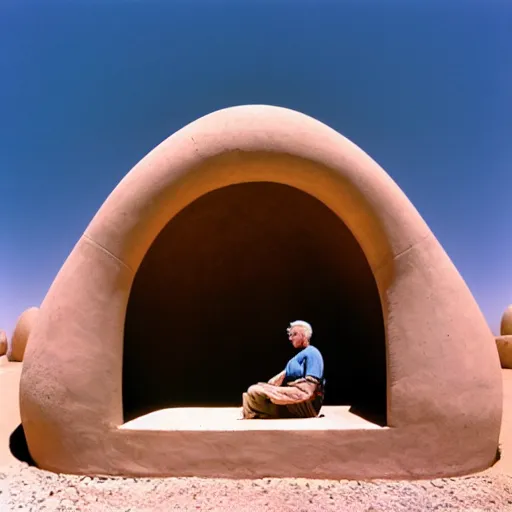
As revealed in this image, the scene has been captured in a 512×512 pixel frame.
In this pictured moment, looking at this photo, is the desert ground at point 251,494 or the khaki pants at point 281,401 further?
the khaki pants at point 281,401

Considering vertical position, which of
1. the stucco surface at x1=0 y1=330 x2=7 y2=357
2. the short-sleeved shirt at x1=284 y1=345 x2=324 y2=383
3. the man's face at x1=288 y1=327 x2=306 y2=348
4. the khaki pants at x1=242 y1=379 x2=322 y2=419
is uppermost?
the man's face at x1=288 y1=327 x2=306 y2=348

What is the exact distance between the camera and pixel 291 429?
4.47m

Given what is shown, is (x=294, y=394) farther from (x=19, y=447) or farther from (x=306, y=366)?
(x=19, y=447)

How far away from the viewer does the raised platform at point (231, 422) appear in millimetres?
4559

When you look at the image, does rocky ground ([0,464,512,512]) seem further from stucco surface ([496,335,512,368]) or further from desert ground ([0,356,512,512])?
stucco surface ([496,335,512,368])

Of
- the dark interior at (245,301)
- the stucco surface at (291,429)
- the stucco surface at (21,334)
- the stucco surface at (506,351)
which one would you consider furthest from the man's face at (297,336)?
the stucco surface at (21,334)

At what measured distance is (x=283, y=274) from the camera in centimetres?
746

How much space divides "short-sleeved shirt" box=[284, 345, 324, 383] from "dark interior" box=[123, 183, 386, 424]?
162 centimetres

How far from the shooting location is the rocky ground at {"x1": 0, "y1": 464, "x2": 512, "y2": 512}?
3979mm

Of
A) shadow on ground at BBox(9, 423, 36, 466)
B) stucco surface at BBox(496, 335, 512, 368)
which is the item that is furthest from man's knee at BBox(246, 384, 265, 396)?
stucco surface at BBox(496, 335, 512, 368)

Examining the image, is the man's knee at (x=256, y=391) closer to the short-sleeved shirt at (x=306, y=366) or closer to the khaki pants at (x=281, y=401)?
the khaki pants at (x=281, y=401)

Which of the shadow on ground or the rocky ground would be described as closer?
the rocky ground

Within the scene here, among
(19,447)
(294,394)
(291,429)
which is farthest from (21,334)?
(291,429)

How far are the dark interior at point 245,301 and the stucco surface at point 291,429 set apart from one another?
1.76 meters
